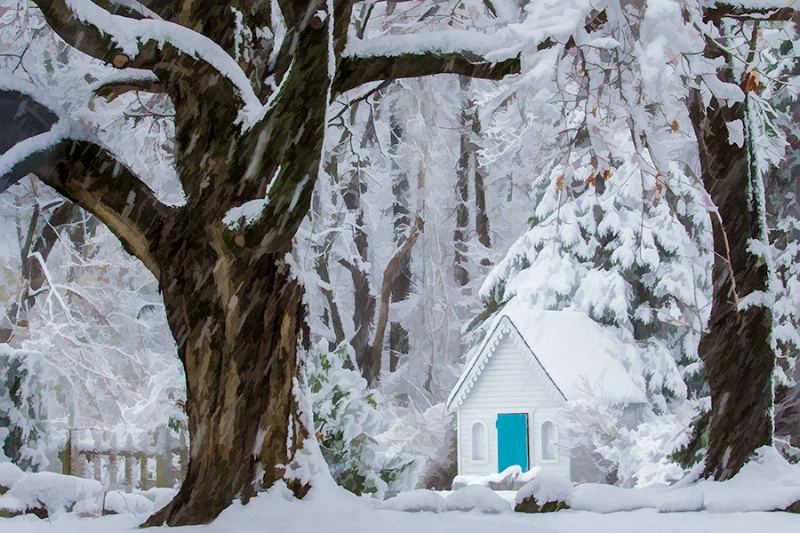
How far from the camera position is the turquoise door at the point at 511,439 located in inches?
907

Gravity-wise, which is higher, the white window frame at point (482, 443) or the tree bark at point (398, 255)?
the tree bark at point (398, 255)

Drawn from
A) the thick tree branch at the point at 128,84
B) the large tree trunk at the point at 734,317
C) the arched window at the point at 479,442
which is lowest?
the arched window at the point at 479,442

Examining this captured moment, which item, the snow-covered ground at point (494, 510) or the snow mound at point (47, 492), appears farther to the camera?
the snow mound at point (47, 492)

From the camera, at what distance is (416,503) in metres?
10.7

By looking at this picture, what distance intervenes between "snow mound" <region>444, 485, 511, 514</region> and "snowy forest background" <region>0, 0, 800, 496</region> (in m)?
3.66

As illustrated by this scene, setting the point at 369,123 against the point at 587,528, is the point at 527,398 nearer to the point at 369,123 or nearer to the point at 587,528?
the point at 369,123

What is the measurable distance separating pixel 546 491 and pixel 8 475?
6.98m

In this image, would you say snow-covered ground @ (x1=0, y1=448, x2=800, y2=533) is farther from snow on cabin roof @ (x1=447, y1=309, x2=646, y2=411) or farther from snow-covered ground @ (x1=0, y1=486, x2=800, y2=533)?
snow on cabin roof @ (x1=447, y1=309, x2=646, y2=411)

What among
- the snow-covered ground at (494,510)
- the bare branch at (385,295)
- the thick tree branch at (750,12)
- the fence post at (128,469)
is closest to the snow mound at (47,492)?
the snow-covered ground at (494,510)

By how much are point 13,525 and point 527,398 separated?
14.6m

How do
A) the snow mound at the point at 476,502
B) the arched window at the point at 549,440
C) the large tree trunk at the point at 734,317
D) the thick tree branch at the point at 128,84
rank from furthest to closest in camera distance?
the arched window at the point at 549,440
the large tree trunk at the point at 734,317
the snow mound at the point at 476,502
the thick tree branch at the point at 128,84

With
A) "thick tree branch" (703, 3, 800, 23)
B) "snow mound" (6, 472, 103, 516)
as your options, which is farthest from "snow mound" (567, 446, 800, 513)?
"snow mound" (6, 472, 103, 516)

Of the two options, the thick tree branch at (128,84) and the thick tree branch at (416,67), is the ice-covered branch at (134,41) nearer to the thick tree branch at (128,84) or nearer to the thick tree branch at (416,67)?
the thick tree branch at (416,67)

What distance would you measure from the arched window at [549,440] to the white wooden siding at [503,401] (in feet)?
0.41
